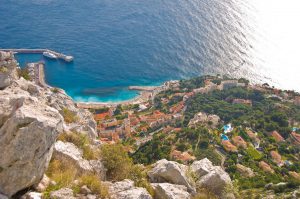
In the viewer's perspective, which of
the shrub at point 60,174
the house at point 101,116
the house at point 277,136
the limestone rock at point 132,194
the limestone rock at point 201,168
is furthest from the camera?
the house at point 101,116

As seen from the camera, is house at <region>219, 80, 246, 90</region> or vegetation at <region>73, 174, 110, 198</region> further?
house at <region>219, 80, 246, 90</region>

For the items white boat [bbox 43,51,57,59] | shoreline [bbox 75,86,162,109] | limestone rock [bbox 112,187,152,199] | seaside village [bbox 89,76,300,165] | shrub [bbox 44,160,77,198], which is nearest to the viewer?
shrub [bbox 44,160,77,198]

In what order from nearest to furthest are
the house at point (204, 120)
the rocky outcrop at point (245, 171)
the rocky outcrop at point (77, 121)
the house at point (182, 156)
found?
the rocky outcrop at point (77, 121)
the rocky outcrop at point (245, 171)
the house at point (182, 156)
the house at point (204, 120)

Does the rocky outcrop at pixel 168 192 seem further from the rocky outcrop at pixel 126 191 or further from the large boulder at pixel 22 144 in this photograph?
the large boulder at pixel 22 144

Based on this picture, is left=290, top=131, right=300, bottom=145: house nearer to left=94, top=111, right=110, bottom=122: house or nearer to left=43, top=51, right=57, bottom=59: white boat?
left=94, top=111, right=110, bottom=122: house

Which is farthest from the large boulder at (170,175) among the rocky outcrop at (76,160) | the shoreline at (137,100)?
the shoreline at (137,100)

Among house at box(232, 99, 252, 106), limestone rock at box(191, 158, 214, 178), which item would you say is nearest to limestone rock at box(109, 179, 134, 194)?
limestone rock at box(191, 158, 214, 178)

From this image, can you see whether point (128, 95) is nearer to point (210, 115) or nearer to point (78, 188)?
point (210, 115)

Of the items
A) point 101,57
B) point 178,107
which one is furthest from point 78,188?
point 101,57
